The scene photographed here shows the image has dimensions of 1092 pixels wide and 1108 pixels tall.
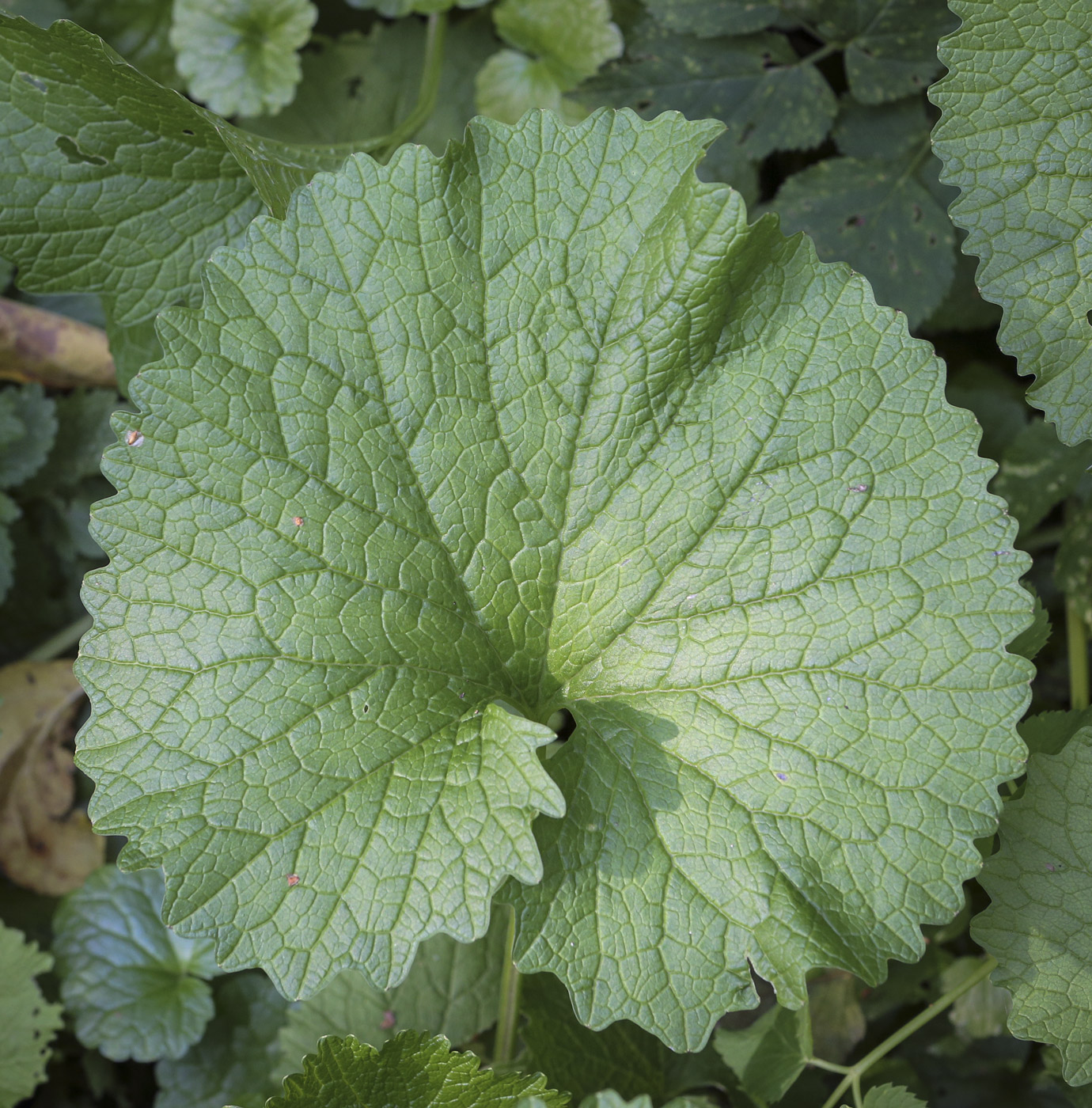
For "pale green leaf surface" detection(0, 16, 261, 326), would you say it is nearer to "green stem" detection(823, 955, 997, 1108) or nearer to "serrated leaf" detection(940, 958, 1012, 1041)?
"green stem" detection(823, 955, 997, 1108)

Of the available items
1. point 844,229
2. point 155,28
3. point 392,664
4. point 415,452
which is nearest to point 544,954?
point 392,664

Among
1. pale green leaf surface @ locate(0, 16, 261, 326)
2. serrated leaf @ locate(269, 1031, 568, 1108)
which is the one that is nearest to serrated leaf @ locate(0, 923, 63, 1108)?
serrated leaf @ locate(269, 1031, 568, 1108)

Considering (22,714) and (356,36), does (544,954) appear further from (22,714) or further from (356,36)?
(356,36)

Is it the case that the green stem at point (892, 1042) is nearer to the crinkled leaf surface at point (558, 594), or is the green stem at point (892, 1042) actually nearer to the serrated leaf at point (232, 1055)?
the crinkled leaf surface at point (558, 594)

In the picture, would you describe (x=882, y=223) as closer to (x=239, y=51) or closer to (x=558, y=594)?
(x=558, y=594)

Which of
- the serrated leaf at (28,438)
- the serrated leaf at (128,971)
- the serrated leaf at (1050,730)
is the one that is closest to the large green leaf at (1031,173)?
the serrated leaf at (1050,730)

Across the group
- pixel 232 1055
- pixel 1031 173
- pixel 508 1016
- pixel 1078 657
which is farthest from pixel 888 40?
pixel 232 1055
